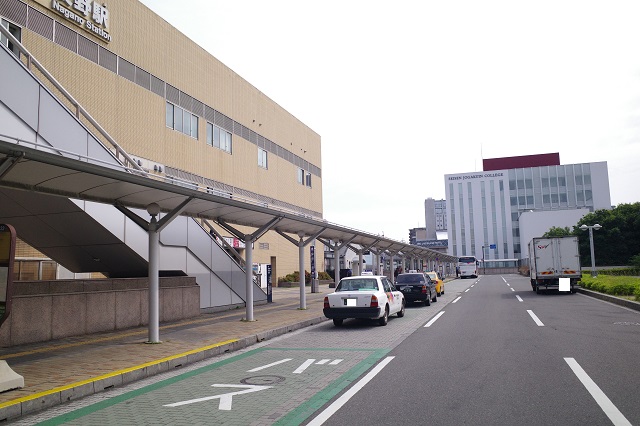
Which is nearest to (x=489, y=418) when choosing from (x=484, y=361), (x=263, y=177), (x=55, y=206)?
(x=484, y=361)

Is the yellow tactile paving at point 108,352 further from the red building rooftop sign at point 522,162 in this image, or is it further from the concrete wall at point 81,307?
the red building rooftop sign at point 522,162

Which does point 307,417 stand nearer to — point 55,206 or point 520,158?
point 55,206

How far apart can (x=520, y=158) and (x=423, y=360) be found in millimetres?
120172

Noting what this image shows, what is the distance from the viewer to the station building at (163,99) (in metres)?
22.8

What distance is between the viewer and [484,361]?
30.3 ft

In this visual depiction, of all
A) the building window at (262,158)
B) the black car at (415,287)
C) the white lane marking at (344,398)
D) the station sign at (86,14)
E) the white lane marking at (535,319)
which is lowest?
the white lane marking at (535,319)

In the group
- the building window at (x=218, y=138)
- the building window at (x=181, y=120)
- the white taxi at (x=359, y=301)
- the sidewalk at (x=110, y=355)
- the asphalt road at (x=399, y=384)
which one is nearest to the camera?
the asphalt road at (x=399, y=384)

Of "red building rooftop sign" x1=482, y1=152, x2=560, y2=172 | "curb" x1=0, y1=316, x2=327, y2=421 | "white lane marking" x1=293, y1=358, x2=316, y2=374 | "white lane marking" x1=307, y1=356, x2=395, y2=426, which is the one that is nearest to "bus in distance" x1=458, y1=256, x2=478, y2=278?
"red building rooftop sign" x1=482, y1=152, x2=560, y2=172

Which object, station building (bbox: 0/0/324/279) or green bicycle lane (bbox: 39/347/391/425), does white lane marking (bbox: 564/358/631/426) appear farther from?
station building (bbox: 0/0/324/279)

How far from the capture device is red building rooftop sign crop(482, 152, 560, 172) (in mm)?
118375

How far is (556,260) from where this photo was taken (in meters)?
27.8

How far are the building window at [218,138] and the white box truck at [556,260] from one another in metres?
22.3

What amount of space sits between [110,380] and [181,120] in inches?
1027

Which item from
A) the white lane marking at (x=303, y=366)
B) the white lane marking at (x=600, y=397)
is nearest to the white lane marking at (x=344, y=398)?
the white lane marking at (x=303, y=366)
